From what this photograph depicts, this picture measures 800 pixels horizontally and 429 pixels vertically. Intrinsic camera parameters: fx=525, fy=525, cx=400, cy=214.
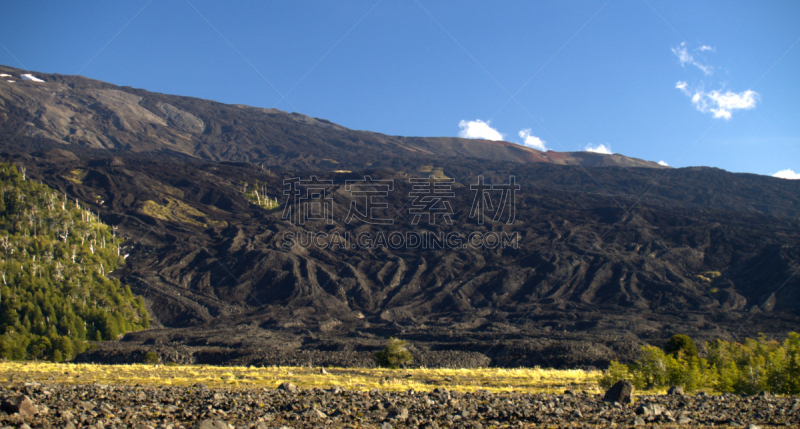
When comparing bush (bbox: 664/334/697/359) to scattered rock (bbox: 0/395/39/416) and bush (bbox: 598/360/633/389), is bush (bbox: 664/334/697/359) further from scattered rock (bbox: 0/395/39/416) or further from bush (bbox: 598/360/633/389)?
scattered rock (bbox: 0/395/39/416)

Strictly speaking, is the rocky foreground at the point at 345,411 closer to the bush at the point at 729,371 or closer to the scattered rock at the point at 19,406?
the scattered rock at the point at 19,406

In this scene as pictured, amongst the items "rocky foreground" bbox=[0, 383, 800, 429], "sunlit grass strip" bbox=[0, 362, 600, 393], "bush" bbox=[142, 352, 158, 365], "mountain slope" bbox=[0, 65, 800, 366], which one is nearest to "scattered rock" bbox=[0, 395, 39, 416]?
"rocky foreground" bbox=[0, 383, 800, 429]

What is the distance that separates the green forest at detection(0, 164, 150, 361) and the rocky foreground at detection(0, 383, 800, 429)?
39.9 m

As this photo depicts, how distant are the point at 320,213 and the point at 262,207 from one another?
1532 centimetres

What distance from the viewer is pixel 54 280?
62.8 meters

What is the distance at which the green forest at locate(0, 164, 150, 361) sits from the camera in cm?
5181

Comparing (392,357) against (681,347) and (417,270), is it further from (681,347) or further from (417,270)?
(417,270)

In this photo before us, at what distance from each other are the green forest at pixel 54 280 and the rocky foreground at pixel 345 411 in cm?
3990

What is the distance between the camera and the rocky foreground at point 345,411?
964 centimetres

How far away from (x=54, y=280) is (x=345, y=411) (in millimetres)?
64814

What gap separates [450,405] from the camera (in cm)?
1325

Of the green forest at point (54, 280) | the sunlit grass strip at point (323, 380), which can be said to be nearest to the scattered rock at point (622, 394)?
the sunlit grass strip at point (323, 380)

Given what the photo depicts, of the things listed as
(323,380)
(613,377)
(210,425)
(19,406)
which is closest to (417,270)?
(323,380)

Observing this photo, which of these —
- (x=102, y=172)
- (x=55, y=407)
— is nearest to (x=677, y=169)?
(x=102, y=172)
